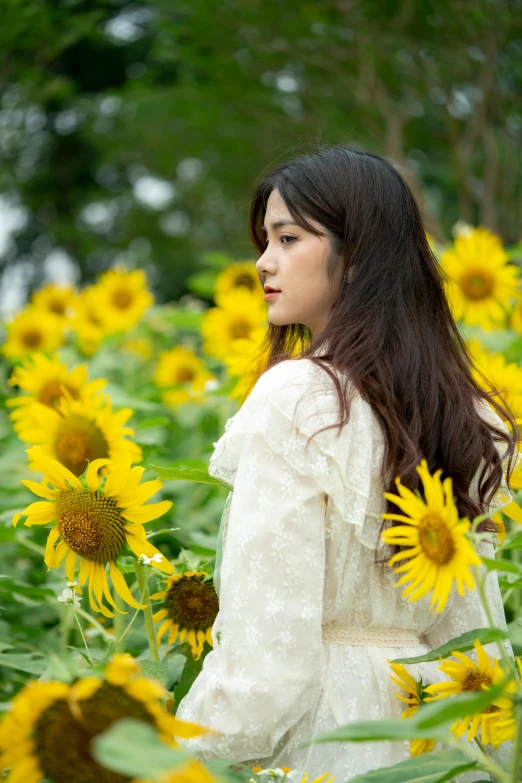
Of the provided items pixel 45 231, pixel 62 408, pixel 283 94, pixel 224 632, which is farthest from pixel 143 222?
pixel 224 632

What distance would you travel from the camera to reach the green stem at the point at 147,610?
5.89ft

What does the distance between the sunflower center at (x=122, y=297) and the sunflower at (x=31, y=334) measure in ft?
0.83

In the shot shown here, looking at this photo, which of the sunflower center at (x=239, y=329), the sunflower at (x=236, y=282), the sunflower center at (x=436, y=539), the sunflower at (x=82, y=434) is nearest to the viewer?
the sunflower center at (x=436, y=539)

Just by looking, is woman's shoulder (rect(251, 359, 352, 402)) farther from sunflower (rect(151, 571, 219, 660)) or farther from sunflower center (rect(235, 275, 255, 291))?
sunflower center (rect(235, 275, 255, 291))

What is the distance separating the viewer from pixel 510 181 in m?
7.73

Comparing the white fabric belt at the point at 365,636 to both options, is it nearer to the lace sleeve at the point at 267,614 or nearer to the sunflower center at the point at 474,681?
the lace sleeve at the point at 267,614

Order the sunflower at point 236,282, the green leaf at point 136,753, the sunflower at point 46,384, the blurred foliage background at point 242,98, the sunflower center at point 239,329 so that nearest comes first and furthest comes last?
the green leaf at point 136,753 < the sunflower at point 46,384 < the sunflower center at point 239,329 < the sunflower at point 236,282 < the blurred foliage background at point 242,98

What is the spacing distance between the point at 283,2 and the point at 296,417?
6216mm

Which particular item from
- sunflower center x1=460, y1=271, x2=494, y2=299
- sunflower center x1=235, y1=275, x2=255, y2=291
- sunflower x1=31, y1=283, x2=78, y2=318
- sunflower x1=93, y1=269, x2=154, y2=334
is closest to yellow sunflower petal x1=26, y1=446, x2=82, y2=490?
sunflower center x1=460, y1=271, x2=494, y2=299

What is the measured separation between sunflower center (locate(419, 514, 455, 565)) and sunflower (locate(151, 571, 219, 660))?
662 mm

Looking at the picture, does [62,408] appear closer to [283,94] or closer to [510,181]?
[510,181]

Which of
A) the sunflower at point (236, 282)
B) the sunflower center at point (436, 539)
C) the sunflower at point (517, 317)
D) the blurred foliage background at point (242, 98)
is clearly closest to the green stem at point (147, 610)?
the sunflower center at point (436, 539)

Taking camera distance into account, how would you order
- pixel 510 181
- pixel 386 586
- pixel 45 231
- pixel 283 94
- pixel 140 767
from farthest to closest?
1. pixel 45 231
2. pixel 283 94
3. pixel 510 181
4. pixel 386 586
5. pixel 140 767

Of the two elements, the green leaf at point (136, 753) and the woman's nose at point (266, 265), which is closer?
the green leaf at point (136, 753)
